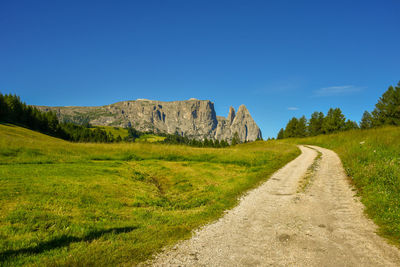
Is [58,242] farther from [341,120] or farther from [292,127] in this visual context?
[292,127]

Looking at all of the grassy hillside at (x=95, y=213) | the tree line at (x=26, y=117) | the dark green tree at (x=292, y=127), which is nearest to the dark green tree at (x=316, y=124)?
the dark green tree at (x=292, y=127)

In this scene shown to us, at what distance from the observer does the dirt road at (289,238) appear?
5.02 metres

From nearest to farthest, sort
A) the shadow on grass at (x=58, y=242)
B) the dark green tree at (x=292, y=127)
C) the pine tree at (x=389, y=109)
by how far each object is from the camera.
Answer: the shadow on grass at (x=58, y=242), the pine tree at (x=389, y=109), the dark green tree at (x=292, y=127)

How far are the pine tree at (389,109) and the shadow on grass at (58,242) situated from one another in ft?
229

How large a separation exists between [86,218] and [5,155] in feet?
52.9

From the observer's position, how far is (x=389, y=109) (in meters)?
53.8

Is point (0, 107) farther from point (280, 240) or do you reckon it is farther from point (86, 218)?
point (280, 240)

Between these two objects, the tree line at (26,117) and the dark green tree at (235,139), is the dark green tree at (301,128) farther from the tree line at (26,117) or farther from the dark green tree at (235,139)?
the tree line at (26,117)

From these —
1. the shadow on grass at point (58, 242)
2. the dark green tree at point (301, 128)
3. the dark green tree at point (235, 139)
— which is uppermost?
the dark green tree at point (301, 128)

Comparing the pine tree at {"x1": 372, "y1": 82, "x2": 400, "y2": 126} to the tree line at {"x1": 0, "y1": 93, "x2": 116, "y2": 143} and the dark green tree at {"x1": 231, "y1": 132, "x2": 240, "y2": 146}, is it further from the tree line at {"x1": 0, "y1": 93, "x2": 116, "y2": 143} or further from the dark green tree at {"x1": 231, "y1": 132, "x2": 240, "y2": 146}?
the tree line at {"x1": 0, "y1": 93, "x2": 116, "y2": 143}

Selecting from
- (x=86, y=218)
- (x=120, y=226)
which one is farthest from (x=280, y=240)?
(x=86, y=218)

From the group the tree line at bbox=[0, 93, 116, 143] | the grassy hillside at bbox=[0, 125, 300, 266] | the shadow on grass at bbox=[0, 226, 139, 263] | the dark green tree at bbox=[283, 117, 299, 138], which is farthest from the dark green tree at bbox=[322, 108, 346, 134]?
the tree line at bbox=[0, 93, 116, 143]

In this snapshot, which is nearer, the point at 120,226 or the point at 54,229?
the point at 54,229

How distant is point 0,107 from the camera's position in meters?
81.8
